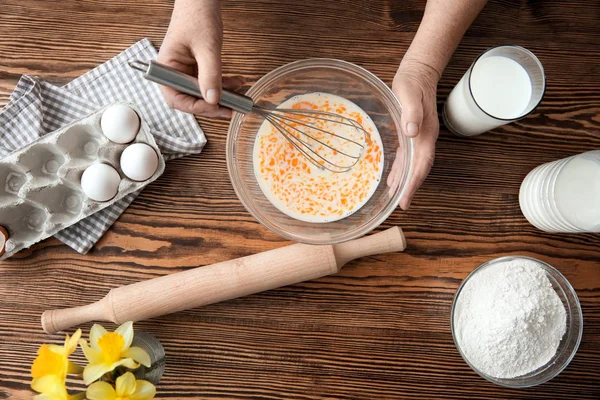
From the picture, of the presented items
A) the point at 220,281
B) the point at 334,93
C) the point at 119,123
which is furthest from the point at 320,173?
the point at 119,123

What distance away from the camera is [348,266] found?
105 centimetres

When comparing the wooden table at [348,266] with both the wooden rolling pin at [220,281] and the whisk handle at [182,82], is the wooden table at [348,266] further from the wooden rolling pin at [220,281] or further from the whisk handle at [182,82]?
the whisk handle at [182,82]

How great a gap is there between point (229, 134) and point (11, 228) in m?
0.52

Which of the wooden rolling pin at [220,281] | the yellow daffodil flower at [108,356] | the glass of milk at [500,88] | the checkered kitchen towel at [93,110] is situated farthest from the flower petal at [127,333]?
the glass of milk at [500,88]

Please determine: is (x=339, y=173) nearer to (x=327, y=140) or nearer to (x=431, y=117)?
(x=327, y=140)

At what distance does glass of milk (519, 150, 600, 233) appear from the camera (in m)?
0.92

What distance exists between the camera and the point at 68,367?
0.81 metres

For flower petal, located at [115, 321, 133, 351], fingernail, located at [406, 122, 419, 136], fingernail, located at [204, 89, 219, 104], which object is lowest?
flower petal, located at [115, 321, 133, 351]

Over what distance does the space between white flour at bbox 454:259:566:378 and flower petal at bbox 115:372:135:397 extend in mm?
633

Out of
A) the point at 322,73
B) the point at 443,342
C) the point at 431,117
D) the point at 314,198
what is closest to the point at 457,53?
the point at 431,117

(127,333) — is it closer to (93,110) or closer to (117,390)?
(117,390)

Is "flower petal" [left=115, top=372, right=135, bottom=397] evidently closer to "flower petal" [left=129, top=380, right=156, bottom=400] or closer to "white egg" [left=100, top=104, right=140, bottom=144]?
"flower petal" [left=129, top=380, right=156, bottom=400]

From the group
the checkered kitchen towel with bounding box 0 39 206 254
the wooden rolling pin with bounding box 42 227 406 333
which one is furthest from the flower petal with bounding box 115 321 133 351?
the checkered kitchen towel with bounding box 0 39 206 254

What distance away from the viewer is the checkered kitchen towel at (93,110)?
1.04 m
